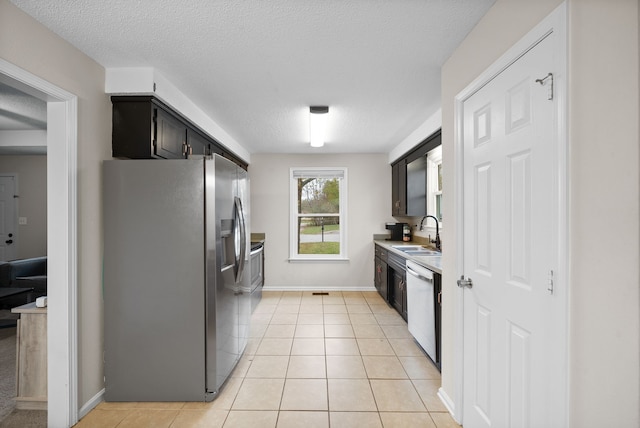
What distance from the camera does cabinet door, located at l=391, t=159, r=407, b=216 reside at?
15.1 feet

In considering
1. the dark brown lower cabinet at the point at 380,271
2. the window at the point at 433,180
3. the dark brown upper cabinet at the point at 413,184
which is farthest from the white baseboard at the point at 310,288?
the window at the point at 433,180

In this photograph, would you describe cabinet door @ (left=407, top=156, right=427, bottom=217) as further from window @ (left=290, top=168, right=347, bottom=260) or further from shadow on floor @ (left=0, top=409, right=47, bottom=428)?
shadow on floor @ (left=0, top=409, right=47, bottom=428)

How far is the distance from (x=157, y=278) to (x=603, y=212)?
2.41m

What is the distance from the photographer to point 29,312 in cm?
206

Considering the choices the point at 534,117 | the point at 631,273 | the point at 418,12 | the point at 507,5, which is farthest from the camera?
the point at 418,12

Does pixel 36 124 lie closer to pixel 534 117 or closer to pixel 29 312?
pixel 29 312

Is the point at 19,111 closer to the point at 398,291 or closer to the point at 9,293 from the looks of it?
the point at 9,293

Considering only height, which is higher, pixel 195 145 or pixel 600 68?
pixel 195 145

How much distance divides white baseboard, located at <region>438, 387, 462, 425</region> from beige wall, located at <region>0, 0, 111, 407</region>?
243 centimetres

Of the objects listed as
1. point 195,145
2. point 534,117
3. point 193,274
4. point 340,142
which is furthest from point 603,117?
point 340,142

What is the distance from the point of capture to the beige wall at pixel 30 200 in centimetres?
494

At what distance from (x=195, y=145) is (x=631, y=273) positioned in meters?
3.27

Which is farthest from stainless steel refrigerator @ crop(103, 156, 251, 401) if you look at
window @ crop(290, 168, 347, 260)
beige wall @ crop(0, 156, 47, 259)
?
beige wall @ crop(0, 156, 47, 259)

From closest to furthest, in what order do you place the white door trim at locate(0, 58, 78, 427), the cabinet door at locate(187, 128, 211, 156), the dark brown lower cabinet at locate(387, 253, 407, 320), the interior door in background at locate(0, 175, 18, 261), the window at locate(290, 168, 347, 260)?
the white door trim at locate(0, 58, 78, 427), the cabinet door at locate(187, 128, 211, 156), the dark brown lower cabinet at locate(387, 253, 407, 320), the interior door in background at locate(0, 175, 18, 261), the window at locate(290, 168, 347, 260)
